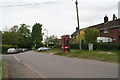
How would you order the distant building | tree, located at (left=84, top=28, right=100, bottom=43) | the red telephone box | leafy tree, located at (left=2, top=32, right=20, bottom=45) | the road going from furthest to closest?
leafy tree, located at (left=2, top=32, right=20, bottom=45), tree, located at (left=84, top=28, right=100, bottom=43), the distant building, the red telephone box, the road

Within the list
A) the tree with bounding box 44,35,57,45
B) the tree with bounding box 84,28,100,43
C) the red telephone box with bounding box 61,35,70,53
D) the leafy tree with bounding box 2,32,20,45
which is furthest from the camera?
the tree with bounding box 44,35,57,45

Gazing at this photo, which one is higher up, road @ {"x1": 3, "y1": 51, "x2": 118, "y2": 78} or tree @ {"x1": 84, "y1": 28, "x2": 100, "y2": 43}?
tree @ {"x1": 84, "y1": 28, "x2": 100, "y2": 43}

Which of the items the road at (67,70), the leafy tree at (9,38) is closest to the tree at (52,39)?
the leafy tree at (9,38)

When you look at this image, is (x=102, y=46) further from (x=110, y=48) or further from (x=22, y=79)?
(x=22, y=79)

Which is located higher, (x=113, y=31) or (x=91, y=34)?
(x=113, y=31)

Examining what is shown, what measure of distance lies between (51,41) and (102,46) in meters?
69.7

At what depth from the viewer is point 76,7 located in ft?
111

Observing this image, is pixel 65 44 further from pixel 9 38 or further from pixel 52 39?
pixel 52 39

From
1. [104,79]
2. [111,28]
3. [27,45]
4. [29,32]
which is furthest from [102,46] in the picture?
[29,32]

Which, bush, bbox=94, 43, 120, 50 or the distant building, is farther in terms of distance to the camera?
the distant building

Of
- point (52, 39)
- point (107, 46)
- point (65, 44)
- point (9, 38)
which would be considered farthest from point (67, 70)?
point (52, 39)

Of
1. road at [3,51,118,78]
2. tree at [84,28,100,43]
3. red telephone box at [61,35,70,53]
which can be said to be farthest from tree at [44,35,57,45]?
road at [3,51,118,78]

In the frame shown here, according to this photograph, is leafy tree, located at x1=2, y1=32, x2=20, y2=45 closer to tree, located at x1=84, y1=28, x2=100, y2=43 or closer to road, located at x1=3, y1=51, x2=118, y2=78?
tree, located at x1=84, y1=28, x2=100, y2=43

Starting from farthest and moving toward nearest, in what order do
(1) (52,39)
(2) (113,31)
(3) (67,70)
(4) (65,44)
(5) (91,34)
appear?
(1) (52,39) < (5) (91,34) < (2) (113,31) < (4) (65,44) < (3) (67,70)
